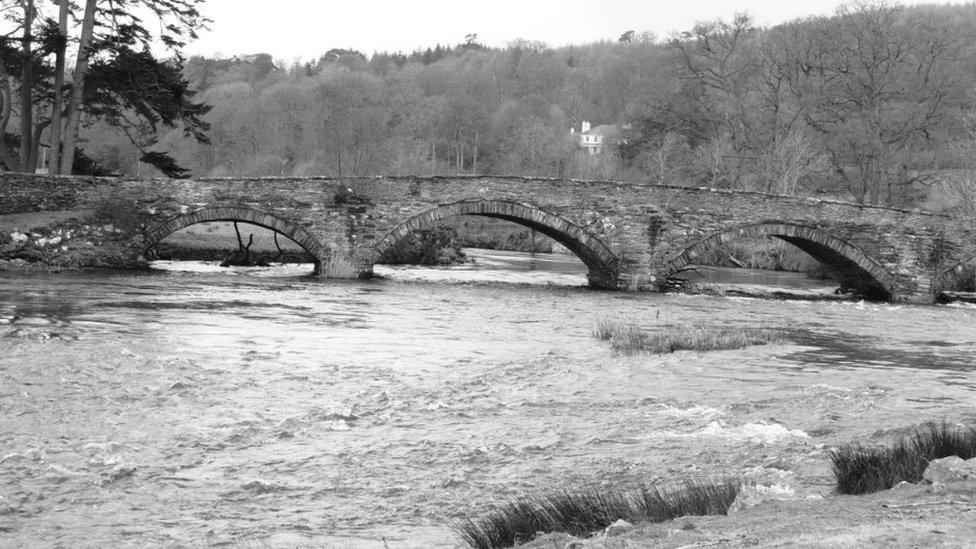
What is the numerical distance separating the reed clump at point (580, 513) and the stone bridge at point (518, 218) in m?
21.3

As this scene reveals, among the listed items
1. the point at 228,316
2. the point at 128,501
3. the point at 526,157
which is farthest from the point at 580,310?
the point at 526,157

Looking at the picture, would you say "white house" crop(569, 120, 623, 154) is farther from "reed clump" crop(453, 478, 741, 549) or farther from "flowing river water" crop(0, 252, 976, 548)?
"reed clump" crop(453, 478, 741, 549)

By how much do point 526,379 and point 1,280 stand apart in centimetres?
1368

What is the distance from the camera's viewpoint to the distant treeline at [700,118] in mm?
40906

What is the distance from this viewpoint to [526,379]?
37.5 ft

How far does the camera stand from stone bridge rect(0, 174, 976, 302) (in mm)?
25453

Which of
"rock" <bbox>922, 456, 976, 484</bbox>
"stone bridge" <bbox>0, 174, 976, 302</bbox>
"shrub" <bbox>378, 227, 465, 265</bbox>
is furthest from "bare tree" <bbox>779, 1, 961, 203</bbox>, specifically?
"rock" <bbox>922, 456, 976, 484</bbox>

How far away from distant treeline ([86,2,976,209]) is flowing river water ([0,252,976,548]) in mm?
20924

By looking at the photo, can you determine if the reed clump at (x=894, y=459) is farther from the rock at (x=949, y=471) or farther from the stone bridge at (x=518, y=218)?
the stone bridge at (x=518, y=218)

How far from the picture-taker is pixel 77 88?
1106 inches

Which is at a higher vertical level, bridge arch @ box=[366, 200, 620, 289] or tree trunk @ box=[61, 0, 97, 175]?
tree trunk @ box=[61, 0, 97, 175]

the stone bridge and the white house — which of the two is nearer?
the stone bridge

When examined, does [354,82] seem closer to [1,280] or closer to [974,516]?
[1,280]

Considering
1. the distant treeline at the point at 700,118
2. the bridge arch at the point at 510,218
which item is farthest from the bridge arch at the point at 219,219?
the distant treeline at the point at 700,118
